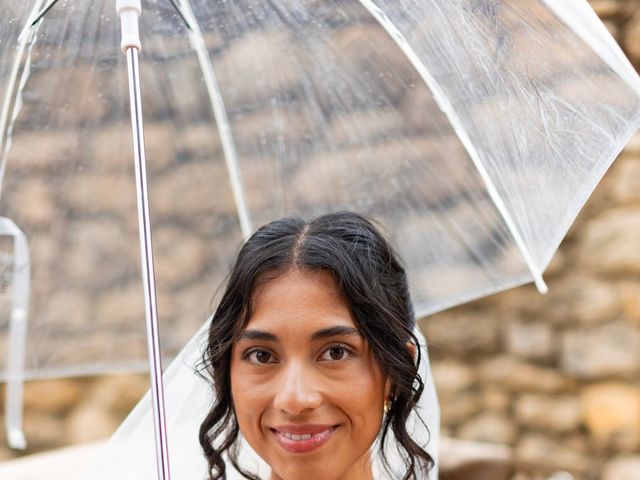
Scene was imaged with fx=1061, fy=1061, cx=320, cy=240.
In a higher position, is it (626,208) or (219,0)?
(219,0)

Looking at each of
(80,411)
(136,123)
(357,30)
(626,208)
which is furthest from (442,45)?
(80,411)

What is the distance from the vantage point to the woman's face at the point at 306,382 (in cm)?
182

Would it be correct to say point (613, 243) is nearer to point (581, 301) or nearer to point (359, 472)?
point (581, 301)

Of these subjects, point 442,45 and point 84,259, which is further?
point 84,259

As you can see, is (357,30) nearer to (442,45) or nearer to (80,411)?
(442,45)

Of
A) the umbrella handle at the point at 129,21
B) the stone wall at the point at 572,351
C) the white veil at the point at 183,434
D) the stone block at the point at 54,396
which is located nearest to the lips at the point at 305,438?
the white veil at the point at 183,434

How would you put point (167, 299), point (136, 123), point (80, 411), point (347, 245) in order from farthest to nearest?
point (80, 411), point (167, 299), point (347, 245), point (136, 123)

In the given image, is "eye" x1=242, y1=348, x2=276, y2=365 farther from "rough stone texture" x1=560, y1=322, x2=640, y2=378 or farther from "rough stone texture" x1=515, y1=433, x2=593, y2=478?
"rough stone texture" x1=560, y1=322, x2=640, y2=378

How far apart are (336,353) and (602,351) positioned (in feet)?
7.53

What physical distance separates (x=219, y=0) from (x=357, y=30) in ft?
0.96

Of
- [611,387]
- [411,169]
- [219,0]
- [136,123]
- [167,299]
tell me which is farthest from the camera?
[611,387]

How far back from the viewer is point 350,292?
1.92 m

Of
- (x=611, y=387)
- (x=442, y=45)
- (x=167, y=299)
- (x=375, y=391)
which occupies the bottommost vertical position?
(x=611, y=387)

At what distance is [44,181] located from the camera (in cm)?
232
